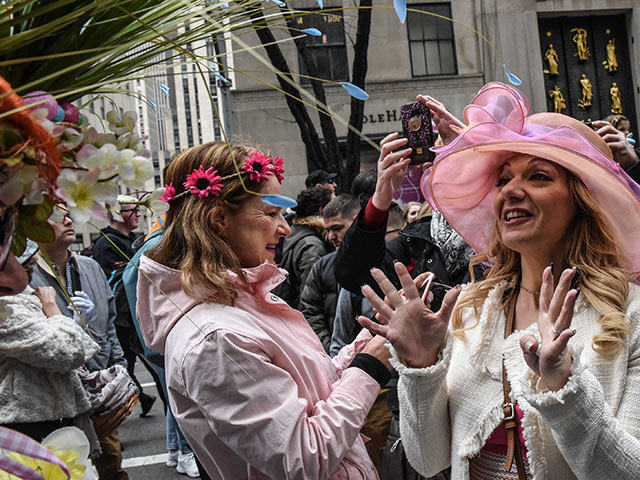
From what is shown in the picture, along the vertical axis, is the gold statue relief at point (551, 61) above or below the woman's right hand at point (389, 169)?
above

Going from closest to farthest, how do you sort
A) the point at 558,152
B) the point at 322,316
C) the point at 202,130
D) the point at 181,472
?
the point at 558,152
the point at 322,316
the point at 181,472
the point at 202,130

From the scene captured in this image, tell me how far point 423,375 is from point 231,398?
2.01 ft

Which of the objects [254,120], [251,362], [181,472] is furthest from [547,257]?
[254,120]

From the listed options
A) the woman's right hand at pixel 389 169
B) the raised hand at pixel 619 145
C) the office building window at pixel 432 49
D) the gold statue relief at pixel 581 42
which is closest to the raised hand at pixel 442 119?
the woman's right hand at pixel 389 169

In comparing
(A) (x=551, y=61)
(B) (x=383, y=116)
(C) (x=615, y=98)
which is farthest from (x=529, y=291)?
(C) (x=615, y=98)

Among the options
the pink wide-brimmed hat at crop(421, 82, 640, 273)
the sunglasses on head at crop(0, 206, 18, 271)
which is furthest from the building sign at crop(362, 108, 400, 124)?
the sunglasses on head at crop(0, 206, 18, 271)

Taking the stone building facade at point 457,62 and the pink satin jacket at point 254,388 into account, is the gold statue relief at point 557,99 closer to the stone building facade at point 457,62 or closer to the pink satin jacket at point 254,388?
the stone building facade at point 457,62

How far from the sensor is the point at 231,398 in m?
1.92

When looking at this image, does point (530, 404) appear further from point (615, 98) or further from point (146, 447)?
point (615, 98)

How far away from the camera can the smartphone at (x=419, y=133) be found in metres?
2.86

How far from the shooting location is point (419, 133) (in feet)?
9.51

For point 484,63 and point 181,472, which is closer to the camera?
point 181,472

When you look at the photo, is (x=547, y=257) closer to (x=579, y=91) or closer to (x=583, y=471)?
(x=583, y=471)

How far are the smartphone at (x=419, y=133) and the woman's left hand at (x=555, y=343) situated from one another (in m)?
1.12
